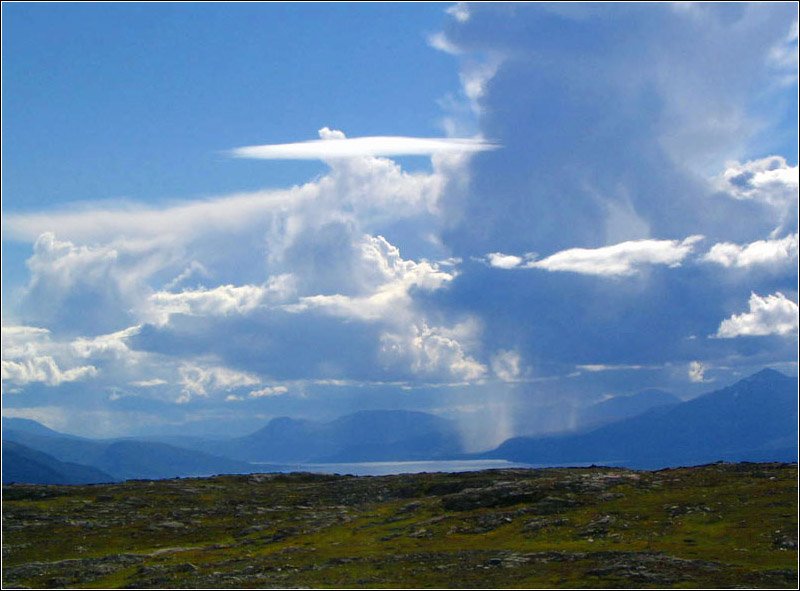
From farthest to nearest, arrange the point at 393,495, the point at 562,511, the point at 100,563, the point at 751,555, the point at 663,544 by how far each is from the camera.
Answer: the point at 393,495 → the point at 562,511 → the point at 100,563 → the point at 663,544 → the point at 751,555

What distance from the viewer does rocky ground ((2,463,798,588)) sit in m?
76.1

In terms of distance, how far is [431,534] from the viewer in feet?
337

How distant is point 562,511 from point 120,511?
7516cm

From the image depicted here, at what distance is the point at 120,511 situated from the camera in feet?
448

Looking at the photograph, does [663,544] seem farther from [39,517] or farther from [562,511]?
[39,517]

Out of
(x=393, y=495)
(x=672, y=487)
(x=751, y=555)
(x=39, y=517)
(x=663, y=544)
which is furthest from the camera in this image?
(x=393, y=495)

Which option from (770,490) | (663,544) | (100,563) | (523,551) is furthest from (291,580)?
(770,490)

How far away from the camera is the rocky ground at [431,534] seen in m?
76.1

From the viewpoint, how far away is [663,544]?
84.1 m

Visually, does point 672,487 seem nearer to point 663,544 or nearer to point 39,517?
point 663,544

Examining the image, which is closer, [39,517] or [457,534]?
[457,534]

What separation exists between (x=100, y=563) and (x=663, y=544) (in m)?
65.9

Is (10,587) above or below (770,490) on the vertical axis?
below

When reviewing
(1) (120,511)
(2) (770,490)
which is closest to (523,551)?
(2) (770,490)
